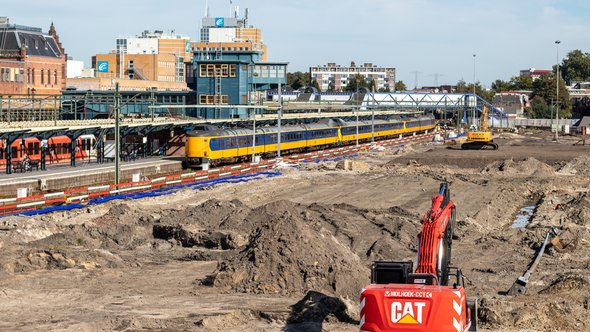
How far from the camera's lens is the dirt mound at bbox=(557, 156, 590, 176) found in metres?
75.7

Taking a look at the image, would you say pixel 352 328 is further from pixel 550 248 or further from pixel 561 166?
pixel 561 166

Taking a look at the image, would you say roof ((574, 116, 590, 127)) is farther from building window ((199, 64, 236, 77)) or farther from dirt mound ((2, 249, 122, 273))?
dirt mound ((2, 249, 122, 273))

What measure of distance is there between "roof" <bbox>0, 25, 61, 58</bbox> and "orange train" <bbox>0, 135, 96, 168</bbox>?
16699mm

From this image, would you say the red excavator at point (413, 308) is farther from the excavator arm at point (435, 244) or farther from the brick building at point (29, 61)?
the brick building at point (29, 61)

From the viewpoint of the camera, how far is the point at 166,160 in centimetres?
7519

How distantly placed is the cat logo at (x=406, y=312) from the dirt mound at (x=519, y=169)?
57825 millimetres

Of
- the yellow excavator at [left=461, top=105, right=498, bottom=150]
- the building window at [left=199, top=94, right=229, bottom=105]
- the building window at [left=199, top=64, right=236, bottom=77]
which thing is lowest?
the yellow excavator at [left=461, top=105, right=498, bottom=150]

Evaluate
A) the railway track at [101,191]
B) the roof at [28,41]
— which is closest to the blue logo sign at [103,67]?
the roof at [28,41]

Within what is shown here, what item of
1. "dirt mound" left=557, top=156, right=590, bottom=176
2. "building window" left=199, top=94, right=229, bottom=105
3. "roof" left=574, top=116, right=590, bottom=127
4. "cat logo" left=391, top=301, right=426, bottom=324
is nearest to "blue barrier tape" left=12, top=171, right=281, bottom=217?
"dirt mound" left=557, top=156, right=590, bottom=176

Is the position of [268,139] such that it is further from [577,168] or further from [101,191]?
[101,191]

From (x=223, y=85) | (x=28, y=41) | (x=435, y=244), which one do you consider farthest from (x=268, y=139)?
(x=435, y=244)

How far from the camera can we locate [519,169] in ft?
245

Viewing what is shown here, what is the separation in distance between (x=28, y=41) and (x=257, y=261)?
7001 centimetres

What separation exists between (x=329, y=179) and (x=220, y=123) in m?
24.1
